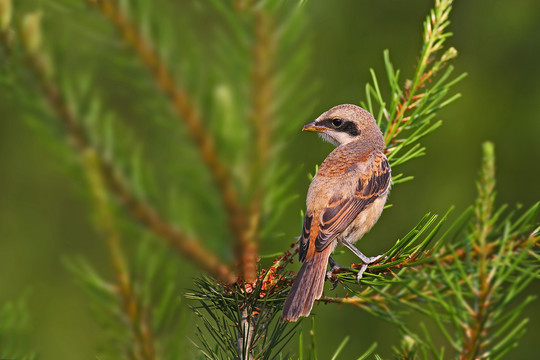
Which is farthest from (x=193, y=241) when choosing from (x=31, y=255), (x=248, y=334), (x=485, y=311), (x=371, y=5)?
(x=371, y=5)

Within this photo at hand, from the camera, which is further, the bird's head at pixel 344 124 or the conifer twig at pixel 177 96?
the bird's head at pixel 344 124

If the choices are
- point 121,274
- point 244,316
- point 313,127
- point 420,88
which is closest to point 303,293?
point 244,316

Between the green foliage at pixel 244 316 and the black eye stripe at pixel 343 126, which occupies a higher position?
the black eye stripe at pixel 343 126

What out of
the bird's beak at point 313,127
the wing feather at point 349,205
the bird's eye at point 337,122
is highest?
the bird's eye at point 337,122

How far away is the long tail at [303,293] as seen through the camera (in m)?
1.85

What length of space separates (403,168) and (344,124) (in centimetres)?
242

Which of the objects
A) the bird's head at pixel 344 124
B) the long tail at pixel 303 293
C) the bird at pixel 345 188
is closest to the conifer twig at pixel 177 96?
the long tail at pixel 303 293

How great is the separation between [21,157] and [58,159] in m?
6.07

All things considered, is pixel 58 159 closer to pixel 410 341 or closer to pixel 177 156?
pixel 177 156

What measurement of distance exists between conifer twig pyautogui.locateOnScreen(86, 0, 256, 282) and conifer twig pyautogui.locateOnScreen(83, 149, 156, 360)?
151 mm

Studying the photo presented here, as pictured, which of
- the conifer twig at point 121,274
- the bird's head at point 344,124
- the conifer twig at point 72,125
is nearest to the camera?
the conifer twig at point 121,274

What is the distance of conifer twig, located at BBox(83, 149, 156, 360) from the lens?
0.74 meters

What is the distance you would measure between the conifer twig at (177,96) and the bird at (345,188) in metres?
1.66

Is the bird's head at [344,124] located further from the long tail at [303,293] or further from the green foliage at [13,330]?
the green foliage at [13,330]
